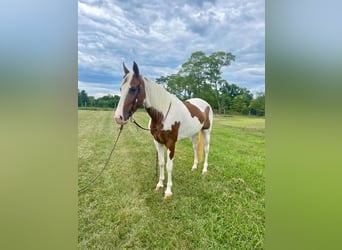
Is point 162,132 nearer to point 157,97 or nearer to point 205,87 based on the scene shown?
point 157,97

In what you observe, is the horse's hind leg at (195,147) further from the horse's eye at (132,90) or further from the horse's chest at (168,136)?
the horse's eye at (132,90)

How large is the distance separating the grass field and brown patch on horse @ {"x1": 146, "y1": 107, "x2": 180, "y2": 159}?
0.14ft

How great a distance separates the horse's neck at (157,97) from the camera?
1.09 metres

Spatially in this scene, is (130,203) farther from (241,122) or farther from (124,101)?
(241,122)

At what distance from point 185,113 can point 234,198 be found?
475 mm

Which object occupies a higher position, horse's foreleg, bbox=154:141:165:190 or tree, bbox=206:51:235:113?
tree, bbox=206:51:235:113

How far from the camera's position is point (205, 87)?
1076 millimetres

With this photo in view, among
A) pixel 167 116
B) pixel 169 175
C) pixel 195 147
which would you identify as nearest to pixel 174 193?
pixel 169 175

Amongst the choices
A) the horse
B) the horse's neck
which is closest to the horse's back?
the horse

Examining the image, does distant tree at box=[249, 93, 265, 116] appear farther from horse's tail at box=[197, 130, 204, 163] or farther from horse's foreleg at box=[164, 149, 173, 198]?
horse's foreleg at box=[164, 149, 173, 198]

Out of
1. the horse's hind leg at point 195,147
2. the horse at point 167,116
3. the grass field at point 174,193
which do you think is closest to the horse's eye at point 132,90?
the horse at point 167,116

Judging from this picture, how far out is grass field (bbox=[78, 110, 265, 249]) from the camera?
990 millimetres
